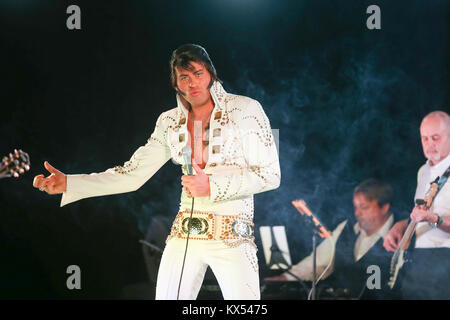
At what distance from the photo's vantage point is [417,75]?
467 centimetres

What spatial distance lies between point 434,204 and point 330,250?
0.93 metres

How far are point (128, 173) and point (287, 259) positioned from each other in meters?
2.58

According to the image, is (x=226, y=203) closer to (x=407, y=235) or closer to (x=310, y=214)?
(x=310, y=214)

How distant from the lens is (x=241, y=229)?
2.25m

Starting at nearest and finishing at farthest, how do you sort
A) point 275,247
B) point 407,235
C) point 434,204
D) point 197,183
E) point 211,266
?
point 197,183, point 211,266, point 434,204, point 407,235, point 275,247

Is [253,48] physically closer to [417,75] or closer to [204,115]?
[417,75]

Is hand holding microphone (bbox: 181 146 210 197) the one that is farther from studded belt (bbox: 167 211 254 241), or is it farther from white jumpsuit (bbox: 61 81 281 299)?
studded belt (bbox: 167 211 254 241)

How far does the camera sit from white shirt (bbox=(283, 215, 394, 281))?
4742mm

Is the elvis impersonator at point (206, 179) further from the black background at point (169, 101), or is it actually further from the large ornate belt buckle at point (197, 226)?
the black background at point (169, 101)

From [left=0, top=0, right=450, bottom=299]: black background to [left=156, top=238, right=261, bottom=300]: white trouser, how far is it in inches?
94.7

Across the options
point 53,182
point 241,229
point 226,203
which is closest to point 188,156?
point 226,203

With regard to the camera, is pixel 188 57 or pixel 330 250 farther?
pixel 330 250

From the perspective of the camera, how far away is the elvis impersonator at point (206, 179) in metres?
2.18

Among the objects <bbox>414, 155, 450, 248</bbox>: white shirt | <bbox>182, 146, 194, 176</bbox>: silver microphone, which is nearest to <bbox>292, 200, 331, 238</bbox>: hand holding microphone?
<bbox>414, 155, 450, 248</bbox>: white shirt
